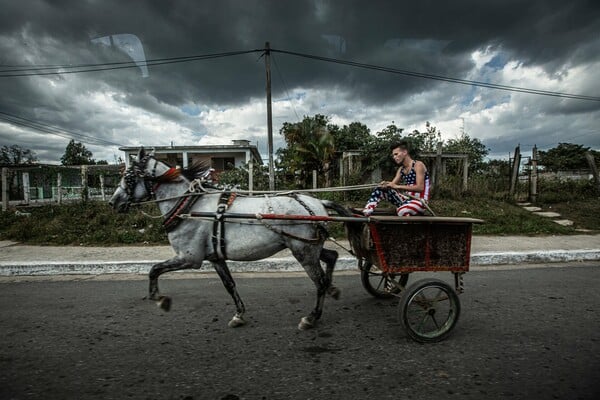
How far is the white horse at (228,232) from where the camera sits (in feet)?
10.1

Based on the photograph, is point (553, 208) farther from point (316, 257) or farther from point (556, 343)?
point (316, 257)

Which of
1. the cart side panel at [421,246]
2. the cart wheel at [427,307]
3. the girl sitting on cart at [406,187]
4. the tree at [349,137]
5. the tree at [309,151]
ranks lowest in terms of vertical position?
the cart wheel at [427,307]

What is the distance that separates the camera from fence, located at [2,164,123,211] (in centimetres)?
1027

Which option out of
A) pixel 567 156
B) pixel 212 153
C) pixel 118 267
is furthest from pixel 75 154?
pixel 567 156

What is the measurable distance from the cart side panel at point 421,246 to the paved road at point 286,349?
0.66 metres

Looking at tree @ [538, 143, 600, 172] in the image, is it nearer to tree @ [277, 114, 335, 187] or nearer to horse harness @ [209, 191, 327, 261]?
tree @ [277, 114, 335, 187]

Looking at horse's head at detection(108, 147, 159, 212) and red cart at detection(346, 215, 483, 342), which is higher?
horse's head at detection(108, 147, 159, 212)

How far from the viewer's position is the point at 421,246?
2928 mm

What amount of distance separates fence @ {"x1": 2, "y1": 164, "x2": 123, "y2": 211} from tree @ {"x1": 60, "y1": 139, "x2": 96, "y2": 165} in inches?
1540

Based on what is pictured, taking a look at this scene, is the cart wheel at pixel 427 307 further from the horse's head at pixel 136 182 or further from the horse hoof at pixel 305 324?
the horse's head at pixel 136 182

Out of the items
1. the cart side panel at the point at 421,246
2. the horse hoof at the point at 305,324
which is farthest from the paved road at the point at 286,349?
the cart side panel at the point at 421,246

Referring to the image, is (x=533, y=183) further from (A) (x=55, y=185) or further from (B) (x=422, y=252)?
(A) (x=55, y=185)

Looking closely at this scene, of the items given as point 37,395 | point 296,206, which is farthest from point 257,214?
point 37,395

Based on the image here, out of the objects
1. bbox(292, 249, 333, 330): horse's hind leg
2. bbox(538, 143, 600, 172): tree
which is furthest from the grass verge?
Answer: bbox(538, 143, 600, 172): tree
